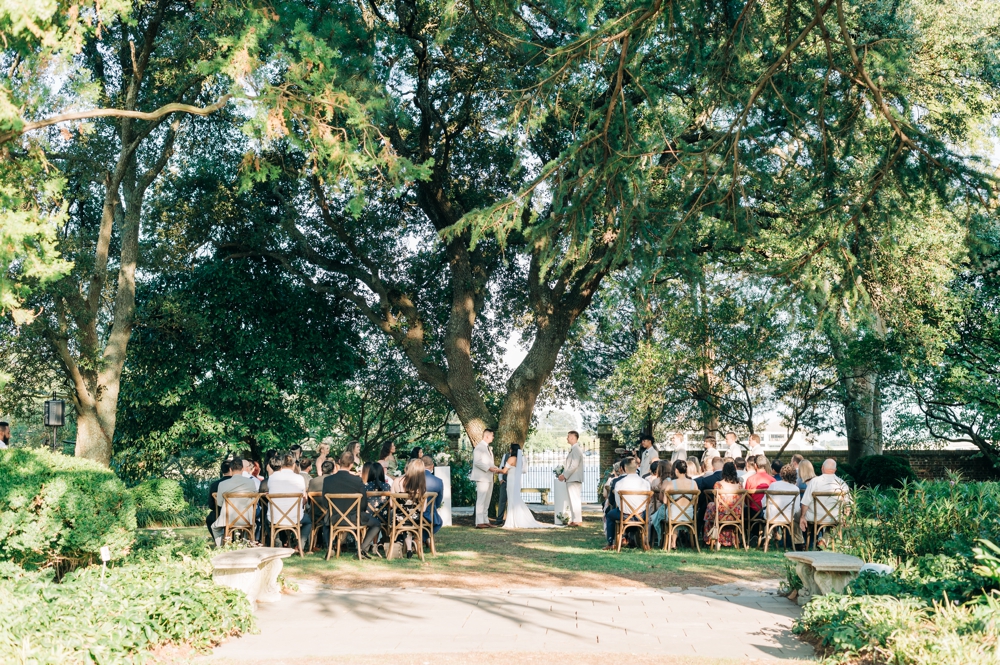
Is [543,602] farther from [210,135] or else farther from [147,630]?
[210,135]

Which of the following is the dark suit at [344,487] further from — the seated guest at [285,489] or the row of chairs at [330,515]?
the seated guest at [285,489]

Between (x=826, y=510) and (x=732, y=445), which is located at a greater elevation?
(x=732, y=445)

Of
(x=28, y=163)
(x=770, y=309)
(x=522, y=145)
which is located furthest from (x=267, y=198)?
(x=770, y=309)

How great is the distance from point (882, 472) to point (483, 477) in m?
8.46

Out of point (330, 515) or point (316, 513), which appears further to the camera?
point (316, 513)

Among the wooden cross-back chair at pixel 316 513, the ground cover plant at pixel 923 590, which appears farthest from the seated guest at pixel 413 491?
the ground cover plant at pixel 923 590

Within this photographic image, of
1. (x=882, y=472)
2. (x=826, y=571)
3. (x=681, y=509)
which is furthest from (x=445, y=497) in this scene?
(x=826, y=571)

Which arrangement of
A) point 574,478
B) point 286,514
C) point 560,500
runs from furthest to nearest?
1. point 560,500
2. point 574,478
3. point 286,514

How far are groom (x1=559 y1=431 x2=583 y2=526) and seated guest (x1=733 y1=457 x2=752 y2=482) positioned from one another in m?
3.14

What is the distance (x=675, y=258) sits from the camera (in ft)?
39.1

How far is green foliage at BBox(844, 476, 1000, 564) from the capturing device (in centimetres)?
710

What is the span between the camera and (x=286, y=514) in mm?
10750

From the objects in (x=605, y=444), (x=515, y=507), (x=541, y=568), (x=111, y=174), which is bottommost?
(x=541, y=568)

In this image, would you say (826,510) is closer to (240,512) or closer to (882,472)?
(882,472)
